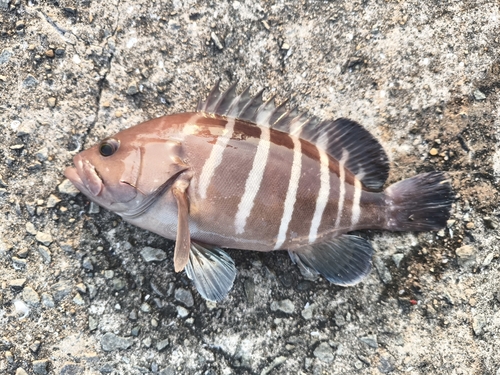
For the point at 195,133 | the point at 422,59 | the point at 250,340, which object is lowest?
the point at 250,340

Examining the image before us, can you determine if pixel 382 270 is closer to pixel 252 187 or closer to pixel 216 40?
pixel 252 187

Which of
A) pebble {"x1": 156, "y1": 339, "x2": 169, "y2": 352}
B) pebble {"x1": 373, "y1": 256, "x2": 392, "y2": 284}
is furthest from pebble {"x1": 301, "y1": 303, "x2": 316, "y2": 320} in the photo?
pebble {"x1": 156, "y1": 339, "x2": 169, "y2": 352}

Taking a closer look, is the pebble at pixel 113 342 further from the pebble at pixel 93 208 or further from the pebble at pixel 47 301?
the pebble at pixel 93 208

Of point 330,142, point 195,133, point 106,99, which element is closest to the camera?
point 195,133

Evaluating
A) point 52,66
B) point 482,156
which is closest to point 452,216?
point 482,156

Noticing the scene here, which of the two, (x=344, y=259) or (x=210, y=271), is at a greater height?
(x=344, y=259)

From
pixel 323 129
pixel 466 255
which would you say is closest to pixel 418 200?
pixel 466 255

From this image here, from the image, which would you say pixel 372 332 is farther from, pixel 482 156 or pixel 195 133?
pixel 195 133
